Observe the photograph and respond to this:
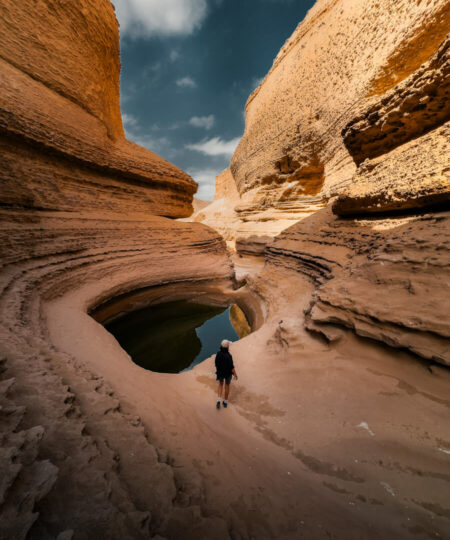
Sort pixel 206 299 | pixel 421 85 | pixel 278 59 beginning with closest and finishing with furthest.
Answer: pixel 421 85, pixel 206 299, pixel 278 59

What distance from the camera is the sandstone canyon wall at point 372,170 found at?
3223 millimetres

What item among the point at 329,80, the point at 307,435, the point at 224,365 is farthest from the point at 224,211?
the point at 307,435

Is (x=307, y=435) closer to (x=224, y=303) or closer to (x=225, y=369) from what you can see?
(x=225, y=369)

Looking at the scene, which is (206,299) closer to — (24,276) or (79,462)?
(24,276)

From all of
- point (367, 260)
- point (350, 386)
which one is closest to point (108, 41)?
point (367, 260)

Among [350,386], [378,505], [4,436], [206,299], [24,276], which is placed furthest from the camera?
[206,299]

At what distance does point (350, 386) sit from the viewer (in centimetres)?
305

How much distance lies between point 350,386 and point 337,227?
15.4ft

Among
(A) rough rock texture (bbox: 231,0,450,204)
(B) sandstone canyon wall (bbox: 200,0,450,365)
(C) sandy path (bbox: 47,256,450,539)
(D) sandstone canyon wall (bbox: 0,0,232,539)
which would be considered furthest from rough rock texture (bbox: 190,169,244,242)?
(C) sandy path (bbox: 47,256,450,539)

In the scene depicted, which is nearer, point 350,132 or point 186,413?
point 186,413

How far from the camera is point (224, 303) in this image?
977 centimetres

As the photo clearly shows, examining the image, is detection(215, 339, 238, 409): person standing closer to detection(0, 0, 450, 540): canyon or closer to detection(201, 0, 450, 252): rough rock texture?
detection(0, 0, 450, 540): canyon

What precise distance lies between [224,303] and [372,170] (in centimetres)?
A: 713

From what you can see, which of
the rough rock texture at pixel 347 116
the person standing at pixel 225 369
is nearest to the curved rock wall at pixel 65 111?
the person standing at pixel 225 369
